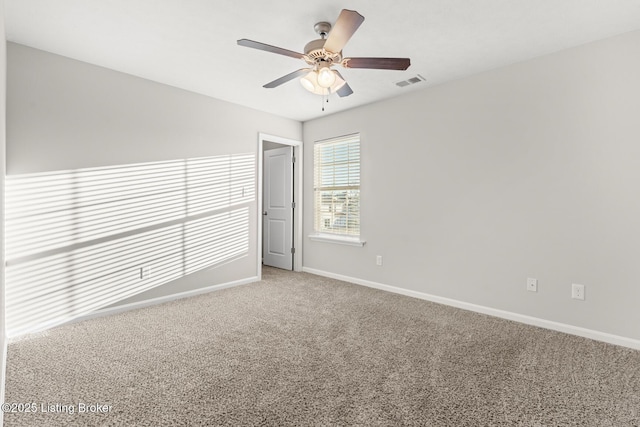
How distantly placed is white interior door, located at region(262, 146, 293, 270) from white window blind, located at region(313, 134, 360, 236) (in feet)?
1.71

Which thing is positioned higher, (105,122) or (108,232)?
(105,122)

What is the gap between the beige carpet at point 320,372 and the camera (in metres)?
1.69

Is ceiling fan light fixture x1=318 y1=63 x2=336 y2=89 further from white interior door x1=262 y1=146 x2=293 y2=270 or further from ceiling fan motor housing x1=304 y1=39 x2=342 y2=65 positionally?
white interior door x1=262 y1=146 x2=293 y2=270

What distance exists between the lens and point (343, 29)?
1960 mm

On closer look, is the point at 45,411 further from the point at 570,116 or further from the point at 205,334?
the point at 570,116

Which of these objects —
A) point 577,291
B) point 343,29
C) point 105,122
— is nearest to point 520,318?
point 577,291

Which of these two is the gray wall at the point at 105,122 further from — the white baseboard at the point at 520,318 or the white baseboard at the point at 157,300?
the white baseboard at the point at 520,318

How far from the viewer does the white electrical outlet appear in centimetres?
Answer: 272

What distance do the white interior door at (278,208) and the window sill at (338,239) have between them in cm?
55

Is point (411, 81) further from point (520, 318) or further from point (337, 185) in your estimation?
point (520, 318)

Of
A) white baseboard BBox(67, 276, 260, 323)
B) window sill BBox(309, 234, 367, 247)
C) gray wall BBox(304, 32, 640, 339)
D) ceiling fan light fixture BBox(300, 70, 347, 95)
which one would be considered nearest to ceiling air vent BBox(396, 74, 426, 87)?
gray wall BBox(304, 32, 640, 339)

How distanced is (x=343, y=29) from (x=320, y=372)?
2198mm

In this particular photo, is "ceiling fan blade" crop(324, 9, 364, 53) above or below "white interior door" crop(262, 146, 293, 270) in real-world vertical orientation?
above

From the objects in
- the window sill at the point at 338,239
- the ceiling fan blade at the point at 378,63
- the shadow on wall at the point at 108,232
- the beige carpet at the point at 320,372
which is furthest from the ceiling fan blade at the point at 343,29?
the window sill at the point at 338,239
